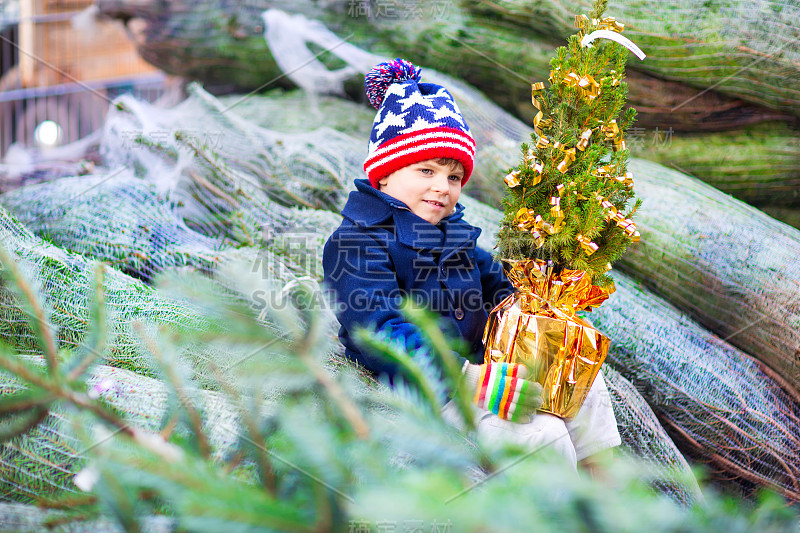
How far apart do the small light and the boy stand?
2319mm

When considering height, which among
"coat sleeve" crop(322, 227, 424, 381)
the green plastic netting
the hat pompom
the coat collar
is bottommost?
"coat sleeve" crop(322, 227, 424, 381)

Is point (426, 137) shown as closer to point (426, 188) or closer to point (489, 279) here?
point (426, 188)

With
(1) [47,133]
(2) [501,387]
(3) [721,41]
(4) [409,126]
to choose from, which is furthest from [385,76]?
(1) [47,133]

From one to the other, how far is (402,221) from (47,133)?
2.57 meters

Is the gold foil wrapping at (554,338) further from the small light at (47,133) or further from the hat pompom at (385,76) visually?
the small light at (47,133)

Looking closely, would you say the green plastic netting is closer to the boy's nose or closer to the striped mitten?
the boy's nose

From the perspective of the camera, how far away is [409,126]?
1361mm

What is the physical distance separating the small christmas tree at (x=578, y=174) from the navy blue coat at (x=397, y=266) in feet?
0.67

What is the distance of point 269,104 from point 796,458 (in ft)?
6.54

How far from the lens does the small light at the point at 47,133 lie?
3131 mm

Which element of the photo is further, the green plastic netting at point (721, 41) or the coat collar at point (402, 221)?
the green plastic netting at point (721, 41)

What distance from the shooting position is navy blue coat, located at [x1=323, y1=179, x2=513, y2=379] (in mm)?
1266

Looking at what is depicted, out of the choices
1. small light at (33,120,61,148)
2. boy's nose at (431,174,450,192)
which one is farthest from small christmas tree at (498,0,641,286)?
small light at (33,120,61,148)

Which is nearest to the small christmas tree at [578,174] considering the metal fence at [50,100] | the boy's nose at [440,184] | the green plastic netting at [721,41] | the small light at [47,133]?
the boy's nose at [440,184]
